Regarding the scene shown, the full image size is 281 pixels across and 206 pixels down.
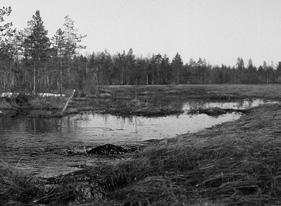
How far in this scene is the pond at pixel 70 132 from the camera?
15.5 m

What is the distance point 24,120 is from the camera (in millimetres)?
27719

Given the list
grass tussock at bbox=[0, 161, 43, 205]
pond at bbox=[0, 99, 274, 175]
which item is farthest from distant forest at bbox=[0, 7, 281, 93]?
grass tussock at bbox=[0, 161, 43, 205]

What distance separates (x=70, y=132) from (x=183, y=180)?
14.1 m

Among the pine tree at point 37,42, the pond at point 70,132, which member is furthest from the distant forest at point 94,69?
the pond at point 70,132

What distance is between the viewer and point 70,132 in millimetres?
22062

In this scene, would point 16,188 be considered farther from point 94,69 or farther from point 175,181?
point 94,69

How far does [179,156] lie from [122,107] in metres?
27.1

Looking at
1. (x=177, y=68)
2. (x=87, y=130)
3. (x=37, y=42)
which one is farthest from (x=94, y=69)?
(x=87, y=130)

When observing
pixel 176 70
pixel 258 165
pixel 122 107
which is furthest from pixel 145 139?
pixel 176 70

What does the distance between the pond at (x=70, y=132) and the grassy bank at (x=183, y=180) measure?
421 centimetres

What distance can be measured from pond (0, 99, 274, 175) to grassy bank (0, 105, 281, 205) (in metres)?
4.21

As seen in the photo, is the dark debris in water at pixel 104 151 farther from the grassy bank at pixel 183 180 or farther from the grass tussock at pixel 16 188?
the grass tussock at pixel 16 188

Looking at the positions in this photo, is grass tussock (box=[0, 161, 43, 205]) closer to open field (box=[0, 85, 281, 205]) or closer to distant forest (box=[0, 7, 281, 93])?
open field (box=[0, 85, 281, 205])

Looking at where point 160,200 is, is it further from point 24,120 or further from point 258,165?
point 24,120
